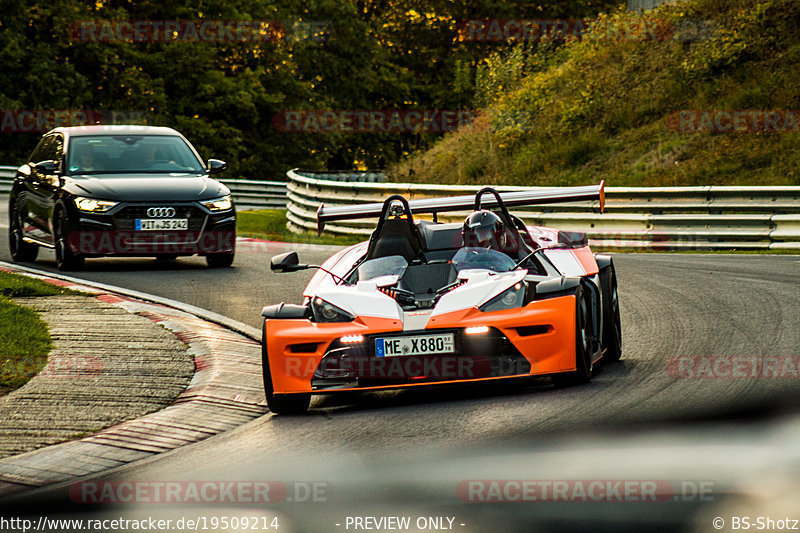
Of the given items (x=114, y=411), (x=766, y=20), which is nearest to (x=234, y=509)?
(x=114, y=411)

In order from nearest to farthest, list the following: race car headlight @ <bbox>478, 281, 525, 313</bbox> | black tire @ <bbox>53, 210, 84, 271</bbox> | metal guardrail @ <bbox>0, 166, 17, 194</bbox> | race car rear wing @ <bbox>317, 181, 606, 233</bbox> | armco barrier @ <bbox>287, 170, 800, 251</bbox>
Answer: race car headlight @ <bbox>478, 281, 525, 313</bbox> → race car rear wing @ <bbox>317, 181, 606, 233</bbox> → black tire @ <bbox>53, 210, 84, 271</bbox> → armco barrier @ <bbox>287, 170, 800, 251</bbox> → metal guardrail @ <bbox>0, 166, 17, 194</bbox>

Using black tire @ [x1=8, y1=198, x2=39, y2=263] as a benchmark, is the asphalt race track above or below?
above

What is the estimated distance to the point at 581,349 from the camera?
785cm

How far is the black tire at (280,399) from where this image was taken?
7.84 metres

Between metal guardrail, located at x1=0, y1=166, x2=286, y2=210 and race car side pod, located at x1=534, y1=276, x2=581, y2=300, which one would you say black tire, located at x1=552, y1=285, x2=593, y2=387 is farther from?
metal guardrail, located at x1=0, y1=166, x2=286, y2=210

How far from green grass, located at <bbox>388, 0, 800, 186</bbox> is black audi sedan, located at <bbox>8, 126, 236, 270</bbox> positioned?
40.7ft

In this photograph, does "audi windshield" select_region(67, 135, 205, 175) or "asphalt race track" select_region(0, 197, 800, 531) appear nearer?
"asphalt race track" select_region(0, 197, 800, 531)

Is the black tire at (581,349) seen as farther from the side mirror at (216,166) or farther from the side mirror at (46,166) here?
the side mirror at (46,166)

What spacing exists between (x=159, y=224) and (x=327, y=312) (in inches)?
293

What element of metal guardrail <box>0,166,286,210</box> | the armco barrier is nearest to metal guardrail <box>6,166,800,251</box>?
the armco barrier

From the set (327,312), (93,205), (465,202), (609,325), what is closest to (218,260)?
(93,205)

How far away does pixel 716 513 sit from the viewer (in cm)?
496

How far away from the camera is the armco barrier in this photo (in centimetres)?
1897

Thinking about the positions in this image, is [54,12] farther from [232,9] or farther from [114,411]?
[114,411]
